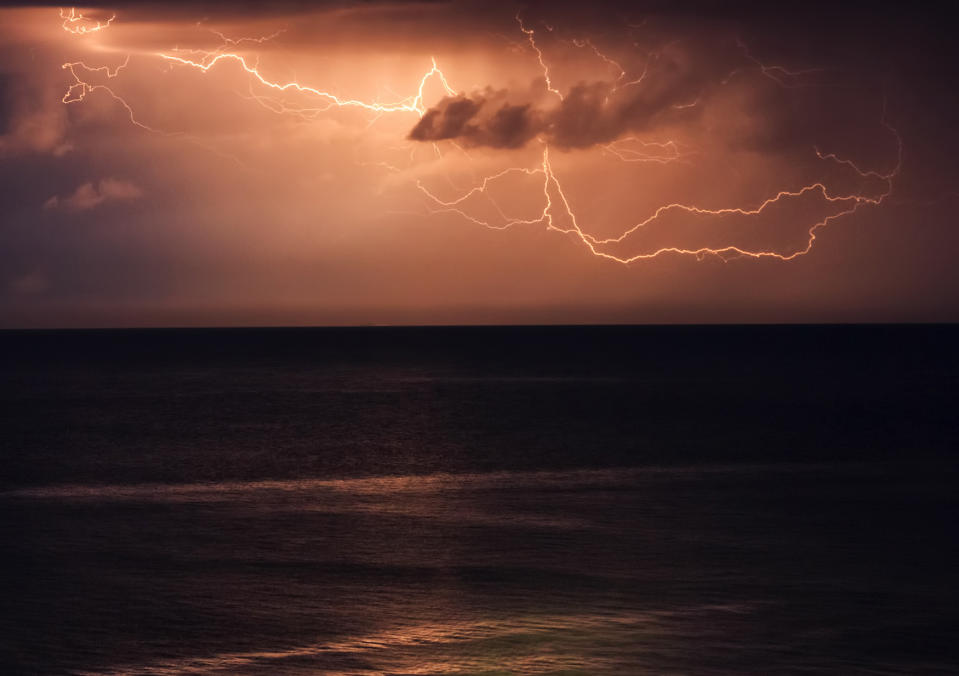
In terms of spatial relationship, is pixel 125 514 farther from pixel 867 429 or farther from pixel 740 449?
pixel 867 429

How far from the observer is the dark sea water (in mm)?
12336

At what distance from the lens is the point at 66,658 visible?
12.2m

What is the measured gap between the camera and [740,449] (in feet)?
116

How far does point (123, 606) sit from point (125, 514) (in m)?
8.23

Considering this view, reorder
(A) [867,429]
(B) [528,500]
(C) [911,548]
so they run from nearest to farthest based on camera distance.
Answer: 1. (C) [911,548]
2. (B) [528,500]
3. (A) [867,429]

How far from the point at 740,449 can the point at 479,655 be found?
977 inches

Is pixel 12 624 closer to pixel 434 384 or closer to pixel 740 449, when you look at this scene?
pixel 740 449

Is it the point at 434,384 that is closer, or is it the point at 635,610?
the point at 635,610

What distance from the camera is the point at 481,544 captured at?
60.6 ft

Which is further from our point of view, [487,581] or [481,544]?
[481,544]

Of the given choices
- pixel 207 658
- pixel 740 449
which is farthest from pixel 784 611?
pixel 740 449

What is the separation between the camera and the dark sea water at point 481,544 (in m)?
12.3

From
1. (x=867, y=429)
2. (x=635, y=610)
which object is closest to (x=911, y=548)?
(x=635, y=610)

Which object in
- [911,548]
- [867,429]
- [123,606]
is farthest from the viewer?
[867,429]
